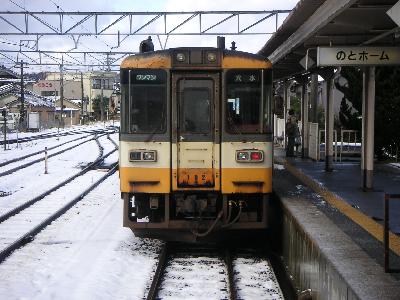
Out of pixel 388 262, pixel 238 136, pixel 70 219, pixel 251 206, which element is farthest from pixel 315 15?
pixel 70 219

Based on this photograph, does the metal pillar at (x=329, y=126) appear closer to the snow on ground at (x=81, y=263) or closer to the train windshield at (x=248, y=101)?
the snow on ground at (x=81, y=263)

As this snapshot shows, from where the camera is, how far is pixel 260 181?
8.91 meters

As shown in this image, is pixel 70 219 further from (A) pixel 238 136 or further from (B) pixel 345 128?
(B) pixel 345 128

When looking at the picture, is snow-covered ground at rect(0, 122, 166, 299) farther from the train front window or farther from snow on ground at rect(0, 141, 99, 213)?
A: the train front window

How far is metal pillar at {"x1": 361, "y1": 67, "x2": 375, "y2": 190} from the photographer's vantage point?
1136 centimetres

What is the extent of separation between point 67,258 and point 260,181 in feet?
9.77

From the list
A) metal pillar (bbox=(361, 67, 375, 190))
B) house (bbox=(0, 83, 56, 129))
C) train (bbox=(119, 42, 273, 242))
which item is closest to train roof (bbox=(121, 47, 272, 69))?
train (bbox=(119, 42, 273, 242))

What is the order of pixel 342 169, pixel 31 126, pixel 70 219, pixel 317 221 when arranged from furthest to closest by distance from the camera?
1. pixel 31 126
2. pixel 342 169
3. pixel 70 219
4. pixel 317 221

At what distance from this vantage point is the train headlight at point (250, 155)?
348 inches

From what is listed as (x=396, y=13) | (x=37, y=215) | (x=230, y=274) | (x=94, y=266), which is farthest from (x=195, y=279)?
(x=37, y=215)

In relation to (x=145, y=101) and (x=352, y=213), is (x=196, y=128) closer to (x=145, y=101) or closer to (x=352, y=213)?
(x=145, y=101)

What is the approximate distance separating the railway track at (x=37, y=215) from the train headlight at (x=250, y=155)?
3701 millimetres

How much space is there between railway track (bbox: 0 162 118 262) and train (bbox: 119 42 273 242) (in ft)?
7.33

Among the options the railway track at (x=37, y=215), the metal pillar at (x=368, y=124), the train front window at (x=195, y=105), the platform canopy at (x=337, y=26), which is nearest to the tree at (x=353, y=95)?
the platform canopy at (x=337, y=26)
